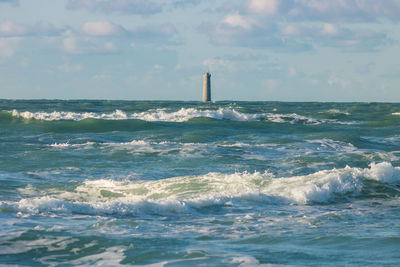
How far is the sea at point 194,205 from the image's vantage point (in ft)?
21.3

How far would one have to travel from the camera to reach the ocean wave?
350 inches

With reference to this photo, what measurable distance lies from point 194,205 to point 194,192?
1377 mm

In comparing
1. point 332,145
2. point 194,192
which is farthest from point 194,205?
point 332,145

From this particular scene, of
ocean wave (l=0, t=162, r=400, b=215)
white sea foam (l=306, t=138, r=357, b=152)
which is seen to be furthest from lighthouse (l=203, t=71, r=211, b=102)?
ocean wave (l=0, t=162, r=400, b=215)

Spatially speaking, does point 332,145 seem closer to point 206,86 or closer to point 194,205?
point 194,205

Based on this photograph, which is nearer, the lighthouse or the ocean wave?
the ocean wave

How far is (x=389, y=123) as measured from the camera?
115 ft

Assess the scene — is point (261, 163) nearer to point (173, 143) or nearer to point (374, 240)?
point (173, 143)

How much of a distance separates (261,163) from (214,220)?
7.77 meters

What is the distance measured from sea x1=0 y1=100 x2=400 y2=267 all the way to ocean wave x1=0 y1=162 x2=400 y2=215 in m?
0.02

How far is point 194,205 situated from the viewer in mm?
9383

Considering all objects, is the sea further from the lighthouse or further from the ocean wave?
the lighthouse

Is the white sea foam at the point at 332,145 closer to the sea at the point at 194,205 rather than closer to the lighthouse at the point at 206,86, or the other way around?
the sea at the point at 194,205

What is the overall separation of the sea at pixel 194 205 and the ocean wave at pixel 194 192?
0.02m
